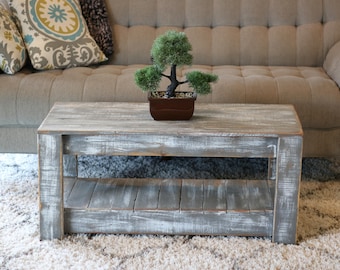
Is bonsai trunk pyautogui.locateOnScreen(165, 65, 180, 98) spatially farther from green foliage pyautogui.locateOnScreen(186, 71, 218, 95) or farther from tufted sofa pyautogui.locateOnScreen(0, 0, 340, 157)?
tufted sofa pyautogui.locateOnScreen(0, 0, 340, 157)

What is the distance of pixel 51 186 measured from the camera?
196 centimetres

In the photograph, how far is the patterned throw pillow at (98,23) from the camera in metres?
2.85

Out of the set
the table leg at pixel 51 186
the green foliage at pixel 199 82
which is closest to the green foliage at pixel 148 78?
the green foliage at pixel 199 82

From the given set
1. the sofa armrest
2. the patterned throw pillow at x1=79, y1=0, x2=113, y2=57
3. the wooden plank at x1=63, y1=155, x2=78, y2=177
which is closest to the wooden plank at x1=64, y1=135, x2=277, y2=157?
the wooden plank at x1=63, y1=155, x2=78, y2=177

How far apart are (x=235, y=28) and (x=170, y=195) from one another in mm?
1116

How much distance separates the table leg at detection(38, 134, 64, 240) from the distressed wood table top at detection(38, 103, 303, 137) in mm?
47

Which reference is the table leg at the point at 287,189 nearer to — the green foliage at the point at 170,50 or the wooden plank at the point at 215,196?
the wooden plank at the point at 215,196

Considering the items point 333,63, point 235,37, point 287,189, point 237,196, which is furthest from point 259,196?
point 235,37

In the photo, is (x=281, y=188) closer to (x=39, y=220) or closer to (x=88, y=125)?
(x=88, y=125)

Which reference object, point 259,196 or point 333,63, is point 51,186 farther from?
point 333,63

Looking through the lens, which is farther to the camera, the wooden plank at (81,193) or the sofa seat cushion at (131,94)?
the sofa seat cushion at (131,94)

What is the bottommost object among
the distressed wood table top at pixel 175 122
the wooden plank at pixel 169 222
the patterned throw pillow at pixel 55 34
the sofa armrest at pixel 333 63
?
the wooden plank at pixel 169 222

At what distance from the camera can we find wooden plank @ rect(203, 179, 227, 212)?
2023 millimetres

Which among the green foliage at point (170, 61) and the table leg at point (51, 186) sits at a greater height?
the green foliage at point (170, 61)
